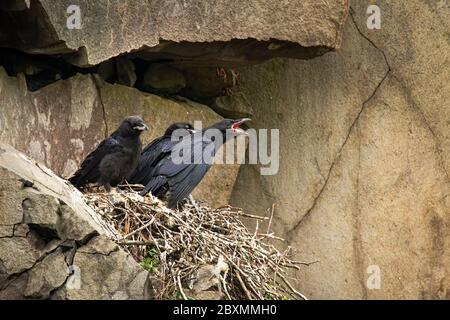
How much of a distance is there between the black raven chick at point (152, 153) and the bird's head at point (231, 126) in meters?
0.23

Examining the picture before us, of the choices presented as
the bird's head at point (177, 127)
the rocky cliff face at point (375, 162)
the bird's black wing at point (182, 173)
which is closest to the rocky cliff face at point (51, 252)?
the bird's black wing at point (182, 173)

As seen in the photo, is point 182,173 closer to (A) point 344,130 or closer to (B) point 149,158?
(B) point 149,158

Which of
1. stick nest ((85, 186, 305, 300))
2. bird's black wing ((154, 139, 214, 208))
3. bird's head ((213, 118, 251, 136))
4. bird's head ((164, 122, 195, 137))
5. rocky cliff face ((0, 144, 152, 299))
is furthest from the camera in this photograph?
bird's head ((213, 118, 251, 136))

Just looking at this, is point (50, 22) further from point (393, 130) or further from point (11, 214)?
point (393, 130)

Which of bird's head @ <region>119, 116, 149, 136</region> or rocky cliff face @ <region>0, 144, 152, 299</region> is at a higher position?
bird's head @ <region>119, 116, 149, 136</region>

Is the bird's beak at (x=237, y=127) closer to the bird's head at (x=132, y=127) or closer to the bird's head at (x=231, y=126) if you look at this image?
the bird's head at (x=231, y=126)

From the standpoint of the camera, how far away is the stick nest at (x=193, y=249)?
27.5ft

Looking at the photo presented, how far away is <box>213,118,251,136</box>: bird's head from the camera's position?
10820 millimetres

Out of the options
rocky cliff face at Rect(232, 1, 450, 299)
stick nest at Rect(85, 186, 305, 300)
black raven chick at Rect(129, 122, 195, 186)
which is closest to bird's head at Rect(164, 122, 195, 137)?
black raven chick at Rect(129, 122, 195, 186)

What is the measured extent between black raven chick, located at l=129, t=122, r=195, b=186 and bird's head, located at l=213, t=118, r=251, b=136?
0.23 metres

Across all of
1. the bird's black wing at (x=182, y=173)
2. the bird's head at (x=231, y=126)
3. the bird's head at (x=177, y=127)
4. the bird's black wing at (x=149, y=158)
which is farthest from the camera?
the bird's head at (x=231, y=126)

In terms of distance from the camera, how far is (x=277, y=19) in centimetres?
1038

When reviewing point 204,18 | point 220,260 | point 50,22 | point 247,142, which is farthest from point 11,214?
point 247,142

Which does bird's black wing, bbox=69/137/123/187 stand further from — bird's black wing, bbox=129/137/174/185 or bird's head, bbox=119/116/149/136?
bird's black wing, bbox=129/137/174/185
